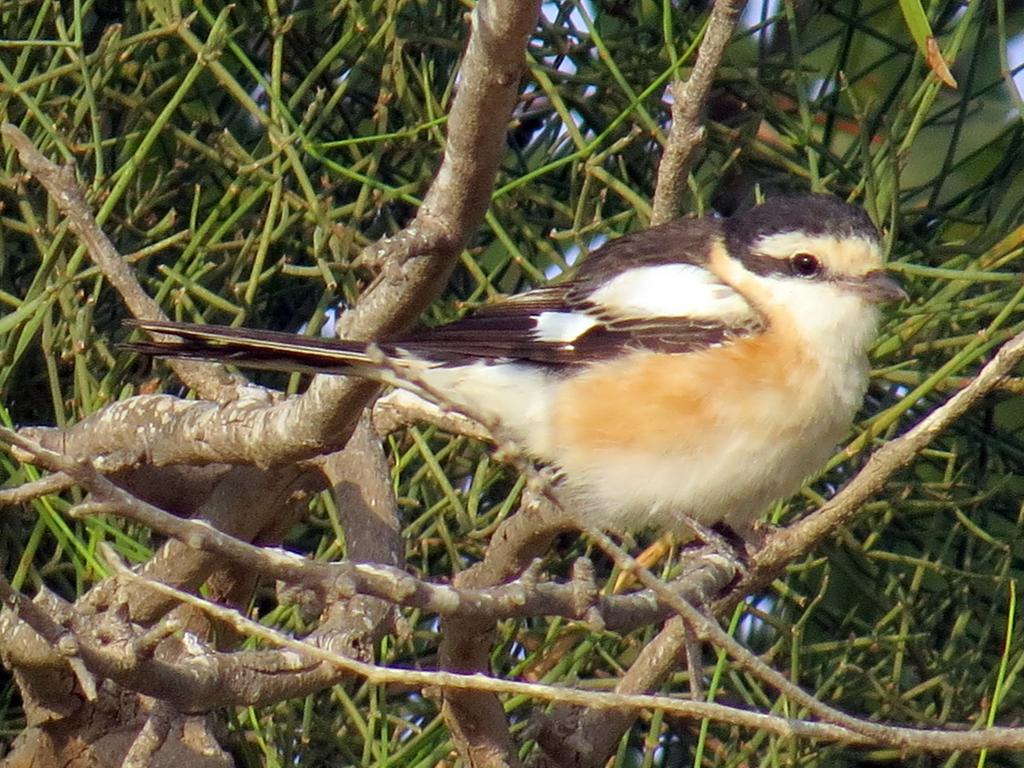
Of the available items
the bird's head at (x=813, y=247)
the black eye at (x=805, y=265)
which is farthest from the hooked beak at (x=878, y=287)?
the black eye at (x=805, y=265)

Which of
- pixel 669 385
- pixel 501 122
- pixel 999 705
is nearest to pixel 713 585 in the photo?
pixel 669 385

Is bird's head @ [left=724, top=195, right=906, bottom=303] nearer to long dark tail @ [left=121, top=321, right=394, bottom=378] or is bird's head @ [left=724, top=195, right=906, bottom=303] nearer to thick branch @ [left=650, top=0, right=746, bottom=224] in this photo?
thick branch @ [left=650, top=0, right=746, bottom=224]

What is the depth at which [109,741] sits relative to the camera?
2.00m

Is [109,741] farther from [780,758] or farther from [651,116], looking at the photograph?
[651,116]

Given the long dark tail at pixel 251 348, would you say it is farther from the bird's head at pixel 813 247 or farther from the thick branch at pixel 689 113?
Answer: the bird's head at pixel 813 247

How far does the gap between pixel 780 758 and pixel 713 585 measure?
0.37m

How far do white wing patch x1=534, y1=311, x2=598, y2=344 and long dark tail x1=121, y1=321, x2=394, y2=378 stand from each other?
28cm

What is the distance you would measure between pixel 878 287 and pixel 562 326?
428mm

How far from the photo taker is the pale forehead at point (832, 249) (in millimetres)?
1979

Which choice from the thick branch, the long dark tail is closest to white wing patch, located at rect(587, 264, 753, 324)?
the thick branch

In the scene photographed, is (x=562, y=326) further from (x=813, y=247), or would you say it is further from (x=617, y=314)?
(x=813, y=247)

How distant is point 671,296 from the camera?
7.16 ft

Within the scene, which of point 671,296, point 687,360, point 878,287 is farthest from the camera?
point 671,296

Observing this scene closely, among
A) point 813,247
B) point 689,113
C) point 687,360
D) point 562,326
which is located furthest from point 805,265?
point 689,113
